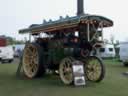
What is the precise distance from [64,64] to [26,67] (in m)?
3.21

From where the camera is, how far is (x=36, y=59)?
15562 millimetres

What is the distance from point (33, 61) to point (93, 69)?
3.30m

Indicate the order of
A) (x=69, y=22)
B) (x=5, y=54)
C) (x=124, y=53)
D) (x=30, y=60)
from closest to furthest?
(x=69, y=22) → (x=30, y=60) → (x=124, y=53) → (x=5, y=54)

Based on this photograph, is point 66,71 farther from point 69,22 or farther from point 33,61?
point 33,61

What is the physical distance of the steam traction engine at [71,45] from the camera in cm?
1332

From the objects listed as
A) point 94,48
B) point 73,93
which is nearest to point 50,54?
point 94,48

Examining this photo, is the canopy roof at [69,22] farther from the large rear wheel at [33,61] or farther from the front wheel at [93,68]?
the front wheel at [93,68]

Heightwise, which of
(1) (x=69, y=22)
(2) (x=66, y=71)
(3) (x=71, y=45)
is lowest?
(2) (x=66, y=71)

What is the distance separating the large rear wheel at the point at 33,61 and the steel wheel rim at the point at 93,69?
2307 mm

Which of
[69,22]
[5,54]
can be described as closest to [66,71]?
[69,22]

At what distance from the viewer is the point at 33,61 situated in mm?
15852

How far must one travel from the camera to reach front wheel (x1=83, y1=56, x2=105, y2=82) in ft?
44.6

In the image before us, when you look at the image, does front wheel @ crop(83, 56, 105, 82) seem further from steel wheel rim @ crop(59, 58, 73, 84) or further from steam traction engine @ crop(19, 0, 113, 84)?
steel wheel rim @ crop(59, 58, 73, 84)

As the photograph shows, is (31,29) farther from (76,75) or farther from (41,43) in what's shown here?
(76,75)
